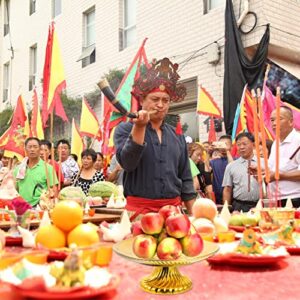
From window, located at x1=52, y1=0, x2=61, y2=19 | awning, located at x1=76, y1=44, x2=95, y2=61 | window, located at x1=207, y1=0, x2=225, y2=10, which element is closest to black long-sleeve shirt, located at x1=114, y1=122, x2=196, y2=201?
window, located at x1=207, y1=0, x2=225, y2=10

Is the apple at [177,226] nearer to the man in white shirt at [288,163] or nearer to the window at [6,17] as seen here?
the man in white shirt at [288,163]

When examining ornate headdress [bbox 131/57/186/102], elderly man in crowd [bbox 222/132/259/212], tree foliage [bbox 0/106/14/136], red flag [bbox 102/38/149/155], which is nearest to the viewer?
ornate headdress [bbox 131/57/186/102]

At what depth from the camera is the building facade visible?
7098 mm

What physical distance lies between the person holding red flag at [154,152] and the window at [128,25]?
24.8 ft

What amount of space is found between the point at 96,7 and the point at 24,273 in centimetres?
1036

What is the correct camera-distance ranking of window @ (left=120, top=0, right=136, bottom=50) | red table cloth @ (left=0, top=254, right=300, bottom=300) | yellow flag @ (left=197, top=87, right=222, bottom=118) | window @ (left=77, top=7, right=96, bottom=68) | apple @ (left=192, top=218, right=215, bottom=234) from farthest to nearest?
window @ (left=77, top=7, right=96, bottom=68), window @ (left=120, top=0, right=136, bottom=50), yellow flag @ (left=197, top=87, right=222, bottom=118), apple @ (left=192, top=218, right=215, bottom=234), red table cloth @ (left=0, top=254, right=300, bottom=300)

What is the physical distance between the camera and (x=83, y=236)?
1191 mm

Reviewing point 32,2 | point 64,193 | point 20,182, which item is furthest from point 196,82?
point 32,2

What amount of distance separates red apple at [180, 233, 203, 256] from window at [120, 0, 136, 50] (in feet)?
28.9

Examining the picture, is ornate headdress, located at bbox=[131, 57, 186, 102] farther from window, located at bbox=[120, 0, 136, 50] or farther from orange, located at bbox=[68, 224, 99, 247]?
window, located at bbox=[120, 0, 136, 50]

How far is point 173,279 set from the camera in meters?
0.99

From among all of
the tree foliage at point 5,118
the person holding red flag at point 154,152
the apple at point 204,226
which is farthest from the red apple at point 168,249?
the tree foliage at point 5,118

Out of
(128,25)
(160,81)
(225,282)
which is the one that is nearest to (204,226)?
(225,282)

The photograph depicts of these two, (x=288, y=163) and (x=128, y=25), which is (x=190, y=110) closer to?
(x=128, y=25)
